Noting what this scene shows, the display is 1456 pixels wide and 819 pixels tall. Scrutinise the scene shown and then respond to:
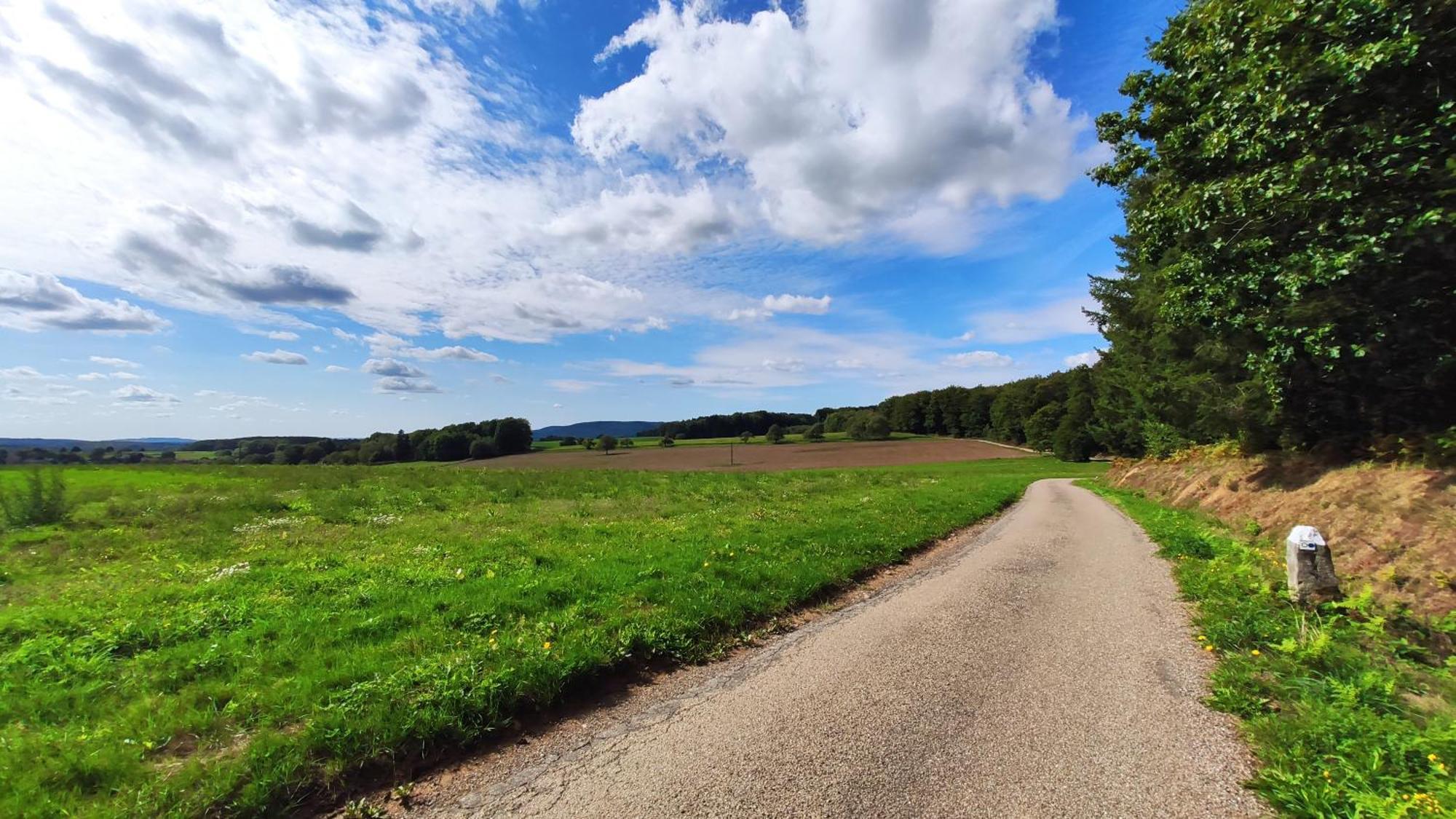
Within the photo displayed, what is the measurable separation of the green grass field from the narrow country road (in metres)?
0.84

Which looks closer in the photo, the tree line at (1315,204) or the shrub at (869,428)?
the tree line at (1315,204)

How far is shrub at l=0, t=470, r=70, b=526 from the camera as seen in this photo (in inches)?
542

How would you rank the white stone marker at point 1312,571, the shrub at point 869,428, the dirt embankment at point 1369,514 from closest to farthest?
1. the white stone marker at point 1312,571
2. the dirt embankment at point 1369,514
3. the shrub at point 869,428

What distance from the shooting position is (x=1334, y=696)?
442 cm

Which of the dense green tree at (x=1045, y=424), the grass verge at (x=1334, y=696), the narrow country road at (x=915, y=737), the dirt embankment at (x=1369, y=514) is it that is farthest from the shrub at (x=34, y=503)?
the dense green tree at (x=1045, y=424)

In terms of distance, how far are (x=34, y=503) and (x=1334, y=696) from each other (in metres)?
23.5

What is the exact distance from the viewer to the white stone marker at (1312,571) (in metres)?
6.47

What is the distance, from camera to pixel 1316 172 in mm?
8156

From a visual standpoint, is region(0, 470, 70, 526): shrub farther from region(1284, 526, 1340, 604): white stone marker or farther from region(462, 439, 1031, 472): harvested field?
region(462, 439, 1031, 472): harvested field

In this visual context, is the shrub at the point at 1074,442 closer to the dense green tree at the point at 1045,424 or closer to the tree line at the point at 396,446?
the dense green tree at the point at 1045,424

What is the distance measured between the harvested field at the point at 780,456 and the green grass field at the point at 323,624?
3550 cm

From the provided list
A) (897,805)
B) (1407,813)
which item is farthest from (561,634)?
(1407,813)

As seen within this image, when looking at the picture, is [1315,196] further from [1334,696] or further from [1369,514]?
[1334,696]

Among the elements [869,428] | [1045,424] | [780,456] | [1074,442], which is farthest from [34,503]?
[869,428]
